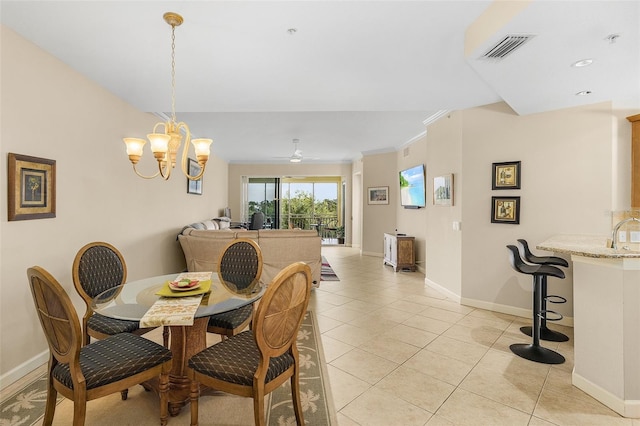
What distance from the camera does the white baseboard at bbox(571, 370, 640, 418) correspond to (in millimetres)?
1930

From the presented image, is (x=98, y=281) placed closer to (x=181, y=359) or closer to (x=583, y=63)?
(x=181, y=359)

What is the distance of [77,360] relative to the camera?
1445 millimetres

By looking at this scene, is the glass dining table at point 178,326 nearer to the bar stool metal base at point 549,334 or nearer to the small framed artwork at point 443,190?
the bar stool metal base at point 549,334

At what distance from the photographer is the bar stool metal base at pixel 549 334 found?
119 inches

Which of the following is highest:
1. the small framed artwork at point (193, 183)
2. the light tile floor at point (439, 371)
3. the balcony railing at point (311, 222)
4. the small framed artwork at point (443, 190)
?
the small framed artwork at point (193, 183)

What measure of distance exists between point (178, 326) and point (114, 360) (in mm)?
410

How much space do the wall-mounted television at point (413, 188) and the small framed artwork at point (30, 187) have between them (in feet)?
16.5

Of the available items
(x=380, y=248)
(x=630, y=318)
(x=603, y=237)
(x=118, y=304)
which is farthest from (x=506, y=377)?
(x=380, y=248)

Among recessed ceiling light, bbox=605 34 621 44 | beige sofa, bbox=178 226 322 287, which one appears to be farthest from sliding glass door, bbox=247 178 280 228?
recessed ceiling light, bbox=605 34 621 44

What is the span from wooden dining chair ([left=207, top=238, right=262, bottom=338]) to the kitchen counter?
2.36m

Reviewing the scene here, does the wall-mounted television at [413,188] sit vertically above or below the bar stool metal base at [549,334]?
above

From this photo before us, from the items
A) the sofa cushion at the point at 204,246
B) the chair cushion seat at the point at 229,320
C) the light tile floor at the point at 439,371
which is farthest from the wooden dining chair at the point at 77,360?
the sofa cushion at the point at 204,246

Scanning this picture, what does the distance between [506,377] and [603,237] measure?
186 centimetres

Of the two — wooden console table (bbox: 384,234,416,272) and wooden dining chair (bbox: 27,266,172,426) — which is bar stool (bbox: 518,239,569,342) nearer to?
wooden console table (bbox: 384,234,416,272)
